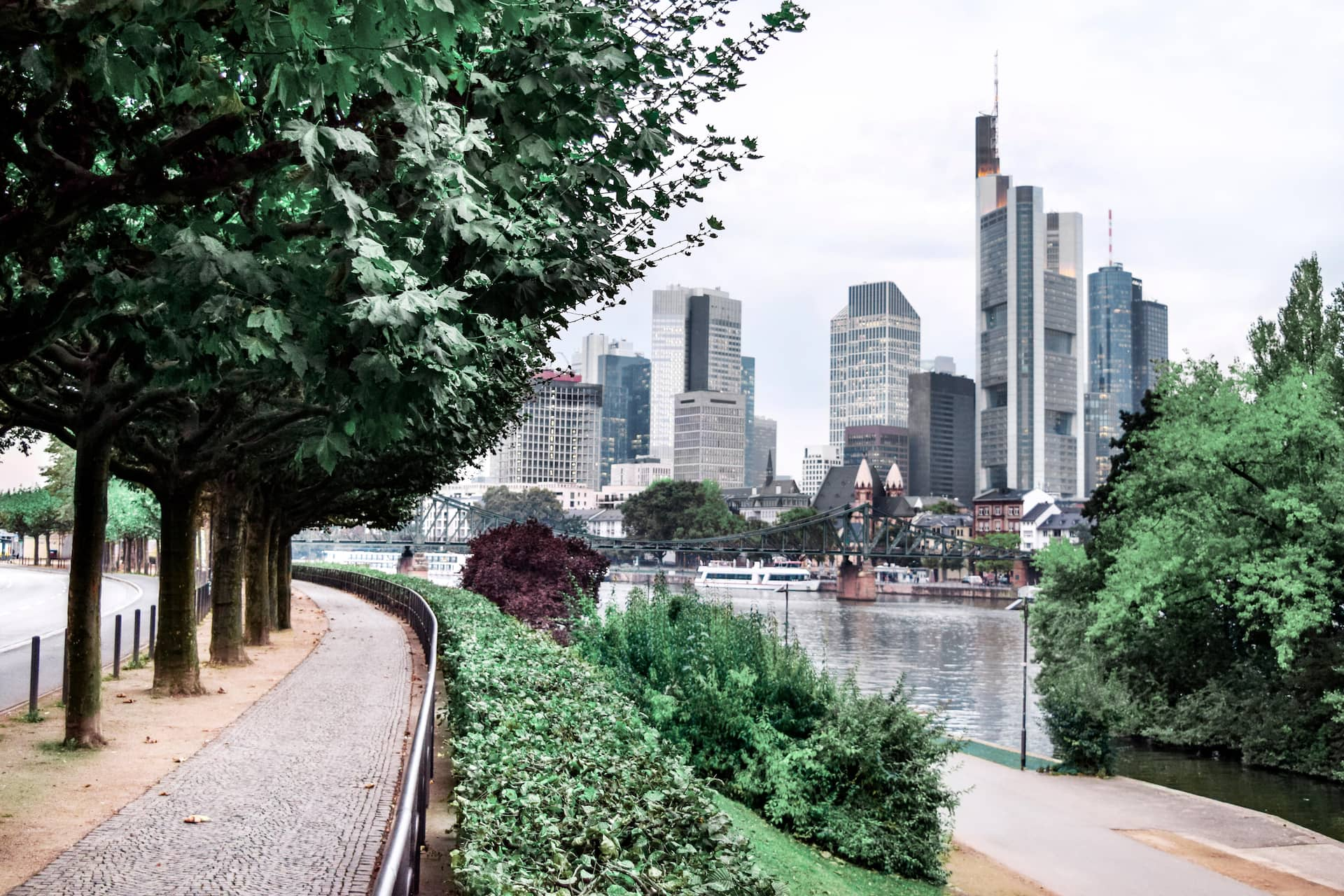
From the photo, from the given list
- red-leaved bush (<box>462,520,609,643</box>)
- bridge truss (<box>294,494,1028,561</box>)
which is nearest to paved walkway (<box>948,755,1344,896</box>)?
red-leaved bush (<box>462,520,609,643</box>)

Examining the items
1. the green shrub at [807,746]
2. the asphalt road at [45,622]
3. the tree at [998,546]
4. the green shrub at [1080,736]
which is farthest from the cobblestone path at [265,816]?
the tree at [998,546]

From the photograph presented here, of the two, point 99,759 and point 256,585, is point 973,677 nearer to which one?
point 256,585

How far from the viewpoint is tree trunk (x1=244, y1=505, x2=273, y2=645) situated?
29.0 metres

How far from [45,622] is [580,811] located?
3399 centimetres

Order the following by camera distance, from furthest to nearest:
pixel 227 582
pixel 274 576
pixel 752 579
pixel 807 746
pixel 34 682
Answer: pixel 752 579 < pixel 274 576 < pixel 227 582 < pixel 807 746 < pixel 34 682

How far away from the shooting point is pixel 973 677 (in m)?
58.0

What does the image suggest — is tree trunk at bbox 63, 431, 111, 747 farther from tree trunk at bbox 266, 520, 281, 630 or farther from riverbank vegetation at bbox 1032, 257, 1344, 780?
riverbank vegetation at bbox 1032, 257, 1344, 780

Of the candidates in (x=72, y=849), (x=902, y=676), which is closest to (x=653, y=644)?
(x=902, y=676)

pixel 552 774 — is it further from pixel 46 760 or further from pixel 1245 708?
A: pixel 1245 708

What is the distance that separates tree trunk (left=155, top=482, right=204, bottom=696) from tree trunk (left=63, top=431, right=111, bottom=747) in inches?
149

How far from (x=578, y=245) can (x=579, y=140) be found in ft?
2.57

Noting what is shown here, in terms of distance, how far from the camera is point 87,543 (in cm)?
1397

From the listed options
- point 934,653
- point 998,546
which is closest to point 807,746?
point 934,653

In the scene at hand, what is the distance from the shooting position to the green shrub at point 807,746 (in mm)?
17109
